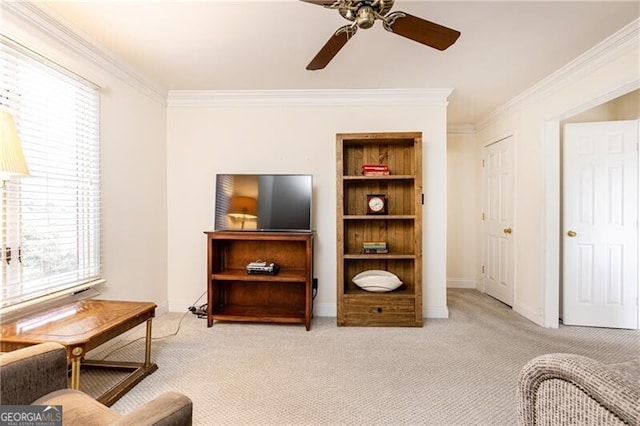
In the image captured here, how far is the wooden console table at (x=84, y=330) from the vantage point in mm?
1534

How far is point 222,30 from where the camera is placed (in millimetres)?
2207

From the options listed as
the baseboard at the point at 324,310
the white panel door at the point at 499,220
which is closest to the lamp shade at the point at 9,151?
the baseboard at the point at 324,310

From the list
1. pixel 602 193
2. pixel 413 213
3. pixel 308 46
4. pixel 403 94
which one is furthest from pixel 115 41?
pixel 602 193

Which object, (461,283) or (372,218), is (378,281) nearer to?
(372,218)

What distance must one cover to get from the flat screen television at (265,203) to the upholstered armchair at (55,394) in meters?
1.93

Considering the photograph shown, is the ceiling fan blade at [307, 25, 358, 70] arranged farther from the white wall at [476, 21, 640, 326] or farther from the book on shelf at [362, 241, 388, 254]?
the white wall at [476, 21, 640, 326]

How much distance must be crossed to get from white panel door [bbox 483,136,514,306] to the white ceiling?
905mm

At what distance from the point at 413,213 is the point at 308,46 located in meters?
1.84

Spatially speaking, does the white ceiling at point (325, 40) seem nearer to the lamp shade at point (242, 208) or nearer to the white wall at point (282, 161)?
the white wall at point (282, 161)

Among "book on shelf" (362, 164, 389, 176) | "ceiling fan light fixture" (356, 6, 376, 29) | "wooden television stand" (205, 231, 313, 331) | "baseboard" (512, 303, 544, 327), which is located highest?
"ceiling fan light fixture" (356, 6, 376, 29)

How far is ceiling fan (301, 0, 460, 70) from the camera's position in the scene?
4.83 feet

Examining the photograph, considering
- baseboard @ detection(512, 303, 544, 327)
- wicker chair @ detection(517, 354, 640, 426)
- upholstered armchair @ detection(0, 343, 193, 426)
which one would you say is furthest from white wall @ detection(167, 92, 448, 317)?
wicker chair @ detection(517, 354, 640, 426)

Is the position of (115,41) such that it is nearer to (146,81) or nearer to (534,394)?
(146,81)

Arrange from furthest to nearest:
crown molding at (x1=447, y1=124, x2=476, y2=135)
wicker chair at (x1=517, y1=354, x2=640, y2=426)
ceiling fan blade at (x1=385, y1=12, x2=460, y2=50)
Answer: crown molding at (x1=447, y1=124, x2=476, y2=135), ceiling fan blade at (x1=385, y1=12, x2=460, y2=50), wicker chair at (x1=517, y1=354, x2=640, y2=426)
